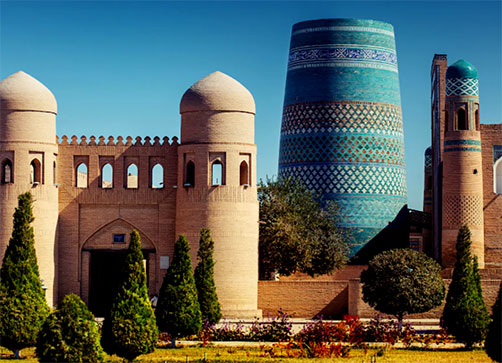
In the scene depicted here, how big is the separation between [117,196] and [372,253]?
10.1 metres

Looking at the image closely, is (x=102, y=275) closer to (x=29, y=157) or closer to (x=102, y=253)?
(x=102, y=253)

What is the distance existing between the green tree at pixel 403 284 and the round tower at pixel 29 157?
26.6 feet

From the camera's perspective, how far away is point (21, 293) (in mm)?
18938

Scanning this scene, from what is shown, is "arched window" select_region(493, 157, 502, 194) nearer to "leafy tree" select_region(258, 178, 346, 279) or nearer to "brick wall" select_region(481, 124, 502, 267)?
"brick wall" select_region(481, 124, 502, 267)

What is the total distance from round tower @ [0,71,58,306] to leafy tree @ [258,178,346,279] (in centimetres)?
658

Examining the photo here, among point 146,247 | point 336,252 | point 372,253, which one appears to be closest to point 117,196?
point 146,247

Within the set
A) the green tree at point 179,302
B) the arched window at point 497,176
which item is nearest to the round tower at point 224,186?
the green tree at point 179,302

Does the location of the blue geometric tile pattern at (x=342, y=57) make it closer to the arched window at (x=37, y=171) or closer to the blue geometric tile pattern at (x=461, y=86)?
the blue geometric tile pattern at (x=461, y=86)

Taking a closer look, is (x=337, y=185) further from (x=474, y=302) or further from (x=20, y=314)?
(x=20, y=314)


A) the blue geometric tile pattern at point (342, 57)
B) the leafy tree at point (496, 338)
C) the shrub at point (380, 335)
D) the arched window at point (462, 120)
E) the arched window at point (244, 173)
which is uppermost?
the blue geometric tile pattern at point (342, 57)

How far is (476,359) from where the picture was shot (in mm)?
19672

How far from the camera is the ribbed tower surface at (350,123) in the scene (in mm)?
34500

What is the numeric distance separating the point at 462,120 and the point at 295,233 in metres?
5.83

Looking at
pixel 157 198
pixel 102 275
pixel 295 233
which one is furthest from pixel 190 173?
pixel 295 233
